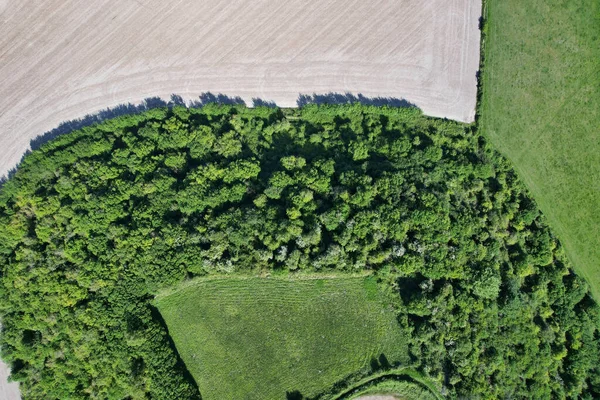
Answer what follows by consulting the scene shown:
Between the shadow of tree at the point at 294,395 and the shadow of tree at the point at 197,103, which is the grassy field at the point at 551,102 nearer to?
the shadow of tree at the point at 197,103

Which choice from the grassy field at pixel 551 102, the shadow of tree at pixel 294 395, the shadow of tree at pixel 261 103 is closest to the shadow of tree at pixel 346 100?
the shadow of tree at pixel 261 103

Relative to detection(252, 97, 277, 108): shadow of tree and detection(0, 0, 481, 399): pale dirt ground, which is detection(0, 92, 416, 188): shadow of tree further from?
detection(0, 0, 481, 399): pale dirt ground

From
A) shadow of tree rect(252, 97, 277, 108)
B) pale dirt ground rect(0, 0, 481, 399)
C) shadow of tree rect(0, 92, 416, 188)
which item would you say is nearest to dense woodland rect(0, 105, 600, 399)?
shadow of tree rect(0, 92, 416, 188)

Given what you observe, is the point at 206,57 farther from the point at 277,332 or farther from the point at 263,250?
the point at 277,332

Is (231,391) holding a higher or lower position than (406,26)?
lower

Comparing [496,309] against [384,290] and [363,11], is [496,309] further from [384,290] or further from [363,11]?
[363,11]

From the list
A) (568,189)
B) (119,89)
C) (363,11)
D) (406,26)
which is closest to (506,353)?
(568,189)

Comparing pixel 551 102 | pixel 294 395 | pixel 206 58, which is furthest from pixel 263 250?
pixel 551 102
